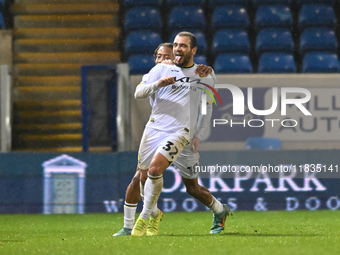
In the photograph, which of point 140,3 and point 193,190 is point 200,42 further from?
point 193,190

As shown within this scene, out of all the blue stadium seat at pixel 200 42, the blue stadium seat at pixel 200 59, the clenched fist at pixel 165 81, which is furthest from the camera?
the blue stadium seat at pixel 200 42

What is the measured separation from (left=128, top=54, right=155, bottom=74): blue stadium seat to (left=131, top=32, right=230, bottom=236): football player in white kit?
461cm

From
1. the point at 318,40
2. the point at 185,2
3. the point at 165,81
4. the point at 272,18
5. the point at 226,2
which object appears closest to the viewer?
the point at 165,81

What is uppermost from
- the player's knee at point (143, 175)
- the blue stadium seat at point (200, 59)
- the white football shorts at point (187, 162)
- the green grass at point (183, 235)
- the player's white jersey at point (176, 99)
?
the blue stadium seat at point (200, 59)

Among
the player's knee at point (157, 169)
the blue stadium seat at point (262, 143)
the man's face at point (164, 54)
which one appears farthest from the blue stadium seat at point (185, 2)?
the player's knee at point (157, 169)

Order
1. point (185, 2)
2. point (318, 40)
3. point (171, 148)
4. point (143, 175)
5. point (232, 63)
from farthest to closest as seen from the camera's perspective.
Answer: point (185, 2), point (318, 40), point (232, 63), point (143, 175), point (171, 148)

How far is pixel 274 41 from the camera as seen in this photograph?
11.2 meters

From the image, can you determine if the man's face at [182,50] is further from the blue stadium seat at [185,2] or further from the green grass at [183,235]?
the blue stadium seat at [185,2]

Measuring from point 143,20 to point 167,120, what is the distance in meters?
6.14

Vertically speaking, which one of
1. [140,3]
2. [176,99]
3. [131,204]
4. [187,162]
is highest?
[140,3]

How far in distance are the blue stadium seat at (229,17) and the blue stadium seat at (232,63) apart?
855mm

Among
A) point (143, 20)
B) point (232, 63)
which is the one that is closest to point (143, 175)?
point (232, 63)

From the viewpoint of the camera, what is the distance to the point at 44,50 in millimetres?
11391

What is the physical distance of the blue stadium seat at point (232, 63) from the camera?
10.6m
